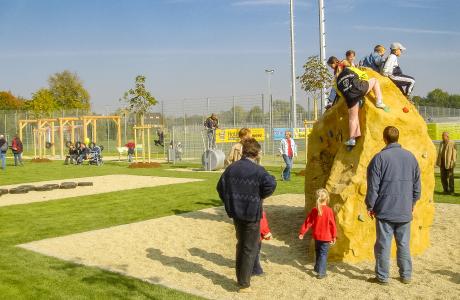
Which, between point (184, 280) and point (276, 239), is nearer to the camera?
point (184, 280)

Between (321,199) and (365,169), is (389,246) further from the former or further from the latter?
(365,169)

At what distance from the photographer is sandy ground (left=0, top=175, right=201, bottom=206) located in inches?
584

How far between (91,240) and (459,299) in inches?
243

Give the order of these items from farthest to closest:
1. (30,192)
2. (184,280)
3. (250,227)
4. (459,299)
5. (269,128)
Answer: (269,128) → (30,192) → (184,280) → (250,227) → (459,299)

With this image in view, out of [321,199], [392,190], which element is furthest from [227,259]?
[392,190]

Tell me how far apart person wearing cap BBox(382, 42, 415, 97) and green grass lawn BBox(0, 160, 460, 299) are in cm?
528

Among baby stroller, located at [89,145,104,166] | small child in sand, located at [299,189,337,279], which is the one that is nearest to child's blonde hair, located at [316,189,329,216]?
small child in sand, located at [299,189,337,279]

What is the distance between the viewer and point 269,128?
31891 millimetres

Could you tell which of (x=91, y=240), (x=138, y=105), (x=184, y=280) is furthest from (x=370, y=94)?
(x=138, y=105)

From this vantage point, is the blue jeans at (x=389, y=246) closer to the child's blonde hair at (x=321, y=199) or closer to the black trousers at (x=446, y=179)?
the child's blonde hair at (x=321, y=199)

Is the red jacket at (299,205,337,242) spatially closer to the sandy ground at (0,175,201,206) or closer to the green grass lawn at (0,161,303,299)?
the green grass lawn at (0,161,303,299)

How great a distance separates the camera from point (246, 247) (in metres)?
6.23

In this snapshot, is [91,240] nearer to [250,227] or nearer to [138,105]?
[250,227]

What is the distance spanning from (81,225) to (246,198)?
5804 mm
